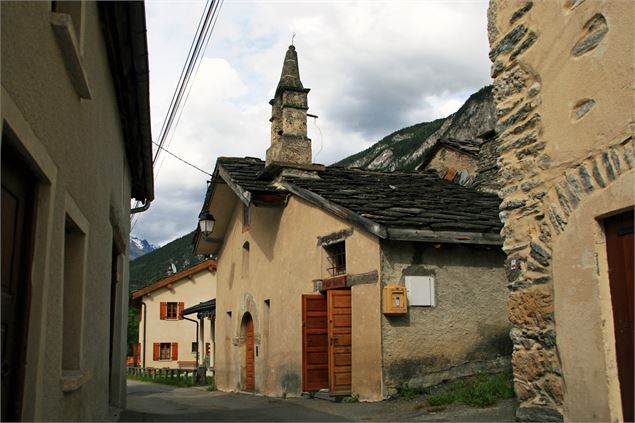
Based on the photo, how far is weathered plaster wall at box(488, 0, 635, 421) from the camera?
15.8 feet

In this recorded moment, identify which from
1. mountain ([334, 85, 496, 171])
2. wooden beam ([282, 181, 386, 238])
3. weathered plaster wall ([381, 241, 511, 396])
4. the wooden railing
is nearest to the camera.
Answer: wooden beam ([282, 181, 386, 238])

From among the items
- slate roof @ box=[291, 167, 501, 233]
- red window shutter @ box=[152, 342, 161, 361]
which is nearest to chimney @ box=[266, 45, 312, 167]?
slate roof @ box=[291, 167, 501, 233]

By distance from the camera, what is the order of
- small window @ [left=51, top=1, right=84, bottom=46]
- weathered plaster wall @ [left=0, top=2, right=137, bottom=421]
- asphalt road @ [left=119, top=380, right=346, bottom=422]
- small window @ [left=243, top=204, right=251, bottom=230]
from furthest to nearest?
1. small window @ [left=243, top=204, right=251, bottom=230]
2. asphalt road @ [left=119, top=380, right=346, bottom=422]
3. small window @ [left=51, top=1, right=84, bottom=46]
4. weathered plaster wall @ [left=0, top=2, right=137, bottom=421]

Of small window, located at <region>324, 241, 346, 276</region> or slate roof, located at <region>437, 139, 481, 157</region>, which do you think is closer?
small window, located at <region>324, 241, 346, 276</region>

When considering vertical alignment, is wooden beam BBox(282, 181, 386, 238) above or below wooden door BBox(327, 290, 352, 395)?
above

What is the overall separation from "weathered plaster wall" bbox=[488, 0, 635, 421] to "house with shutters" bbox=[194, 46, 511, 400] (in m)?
4.17

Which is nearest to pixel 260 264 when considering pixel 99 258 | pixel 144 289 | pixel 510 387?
pixel 510 387

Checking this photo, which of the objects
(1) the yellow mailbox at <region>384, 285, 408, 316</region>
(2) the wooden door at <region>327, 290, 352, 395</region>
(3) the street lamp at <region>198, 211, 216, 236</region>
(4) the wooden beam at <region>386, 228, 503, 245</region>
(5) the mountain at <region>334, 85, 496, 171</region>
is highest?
(5) the mountain at <region>334, 85, 496, 171</region>

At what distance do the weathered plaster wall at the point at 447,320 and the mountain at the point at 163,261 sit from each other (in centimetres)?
7898

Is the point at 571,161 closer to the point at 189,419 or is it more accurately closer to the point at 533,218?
the point at 533,218

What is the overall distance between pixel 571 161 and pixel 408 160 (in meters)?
59.7

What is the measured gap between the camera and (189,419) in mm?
9320

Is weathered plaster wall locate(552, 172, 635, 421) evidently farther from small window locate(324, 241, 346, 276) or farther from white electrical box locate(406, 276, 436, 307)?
small window locate(324, 241, 346, 276)

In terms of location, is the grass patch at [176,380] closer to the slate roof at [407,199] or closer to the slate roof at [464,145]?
the slate roof at [407,199]
